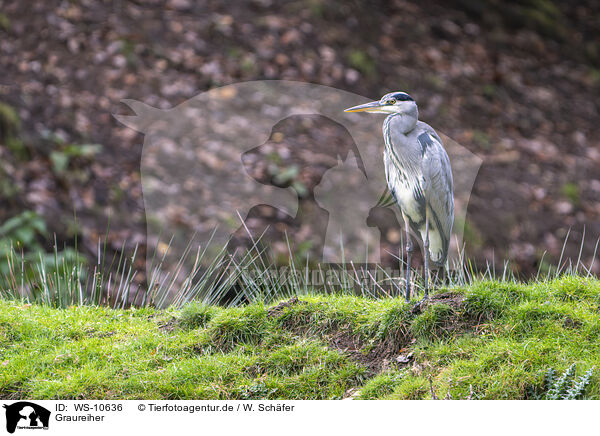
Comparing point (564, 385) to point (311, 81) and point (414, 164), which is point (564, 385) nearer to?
point (414, 164)

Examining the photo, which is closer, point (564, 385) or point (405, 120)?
point (564, 385)

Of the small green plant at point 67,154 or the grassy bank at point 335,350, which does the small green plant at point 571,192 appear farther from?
the small green plant at point 67,154

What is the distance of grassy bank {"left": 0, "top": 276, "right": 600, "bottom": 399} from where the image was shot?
2654 mm

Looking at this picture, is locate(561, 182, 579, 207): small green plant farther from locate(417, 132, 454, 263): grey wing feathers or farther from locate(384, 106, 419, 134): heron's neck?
locate(384, 106, 419, 134): heron's neck

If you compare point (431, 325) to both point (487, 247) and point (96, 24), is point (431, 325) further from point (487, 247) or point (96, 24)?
point (96, 24)

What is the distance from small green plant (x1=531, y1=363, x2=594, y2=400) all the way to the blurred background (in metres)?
2.85

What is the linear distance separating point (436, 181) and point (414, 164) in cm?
15

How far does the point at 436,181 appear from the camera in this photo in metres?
2.88

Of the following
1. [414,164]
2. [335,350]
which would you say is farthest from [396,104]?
[335,350]

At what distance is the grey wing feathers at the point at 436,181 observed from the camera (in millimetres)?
2850

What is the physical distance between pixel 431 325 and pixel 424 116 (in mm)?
4199
